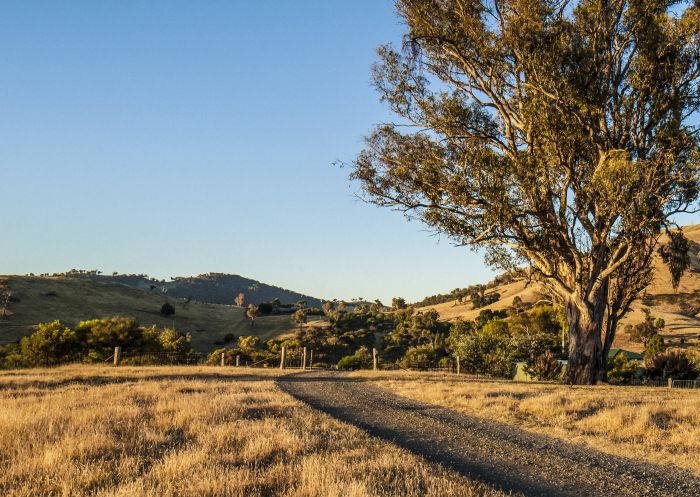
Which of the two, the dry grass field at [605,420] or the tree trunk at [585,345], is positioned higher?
the tree trunk at [585,345]

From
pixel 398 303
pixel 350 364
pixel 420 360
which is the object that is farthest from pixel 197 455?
pixel 398 303

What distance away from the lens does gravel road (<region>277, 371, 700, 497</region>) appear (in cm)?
566

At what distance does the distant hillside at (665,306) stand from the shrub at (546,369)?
2284cm

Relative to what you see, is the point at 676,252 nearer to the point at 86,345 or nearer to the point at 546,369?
the point at 546,369

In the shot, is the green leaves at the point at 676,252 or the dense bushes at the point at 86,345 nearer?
the green leaves at the point at 676,252

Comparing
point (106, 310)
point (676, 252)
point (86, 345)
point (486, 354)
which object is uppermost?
point (106, 310)

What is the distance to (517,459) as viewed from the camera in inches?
270

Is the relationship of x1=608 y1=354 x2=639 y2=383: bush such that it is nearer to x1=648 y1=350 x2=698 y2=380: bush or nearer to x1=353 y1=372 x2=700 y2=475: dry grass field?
x1=648 y1=350 x2=698 y2=380: bush

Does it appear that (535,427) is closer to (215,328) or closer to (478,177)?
(478,177)

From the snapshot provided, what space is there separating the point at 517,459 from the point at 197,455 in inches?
168

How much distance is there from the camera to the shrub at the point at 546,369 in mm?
29609

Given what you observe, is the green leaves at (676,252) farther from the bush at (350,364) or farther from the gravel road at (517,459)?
the bush at (350,364)

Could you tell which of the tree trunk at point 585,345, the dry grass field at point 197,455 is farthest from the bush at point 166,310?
the dry grass field at point 197,455

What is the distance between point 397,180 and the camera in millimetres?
21656
